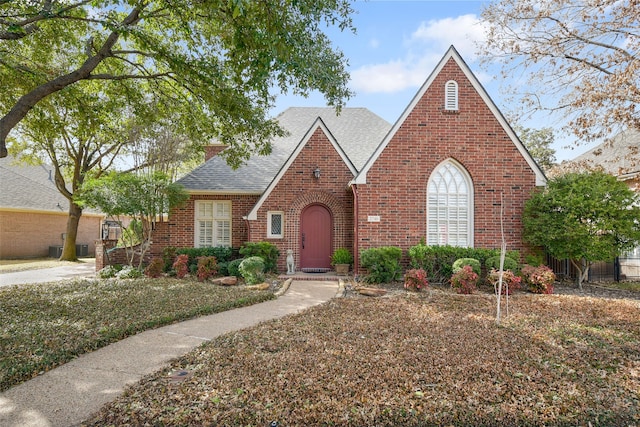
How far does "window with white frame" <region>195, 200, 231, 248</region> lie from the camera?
13688 mm

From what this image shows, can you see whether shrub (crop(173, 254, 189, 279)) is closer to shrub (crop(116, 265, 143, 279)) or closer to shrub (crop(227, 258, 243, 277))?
shrub (crop(116, 265, 143, 279))

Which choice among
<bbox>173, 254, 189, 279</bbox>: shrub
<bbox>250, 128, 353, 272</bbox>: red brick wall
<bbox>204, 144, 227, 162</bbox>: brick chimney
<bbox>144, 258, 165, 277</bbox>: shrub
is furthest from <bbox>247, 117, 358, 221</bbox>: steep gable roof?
<bbox>204, 144, 227, 162</bbox>: brick chimney

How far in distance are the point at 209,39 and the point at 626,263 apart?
1632 cm

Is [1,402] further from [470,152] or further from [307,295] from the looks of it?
[470,152]

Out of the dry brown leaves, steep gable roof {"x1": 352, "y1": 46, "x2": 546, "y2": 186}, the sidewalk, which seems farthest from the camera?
steep gable roof {"x1": 352, "y1": 46, "x2": 546, "y2": 186}

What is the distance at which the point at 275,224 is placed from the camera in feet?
41.4

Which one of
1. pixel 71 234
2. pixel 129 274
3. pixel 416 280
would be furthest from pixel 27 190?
pixel 416 280

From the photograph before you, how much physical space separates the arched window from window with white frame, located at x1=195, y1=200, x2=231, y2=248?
7770 mm

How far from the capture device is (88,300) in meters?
7.98

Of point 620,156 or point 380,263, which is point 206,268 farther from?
point 620,156

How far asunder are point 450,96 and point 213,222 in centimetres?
983

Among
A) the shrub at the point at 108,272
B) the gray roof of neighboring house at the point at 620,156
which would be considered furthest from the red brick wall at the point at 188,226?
the gray roof of neighboring house at the point at 620,156

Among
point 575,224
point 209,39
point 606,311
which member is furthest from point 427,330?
point 209,39

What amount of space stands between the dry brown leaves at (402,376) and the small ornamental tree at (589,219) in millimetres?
3523
